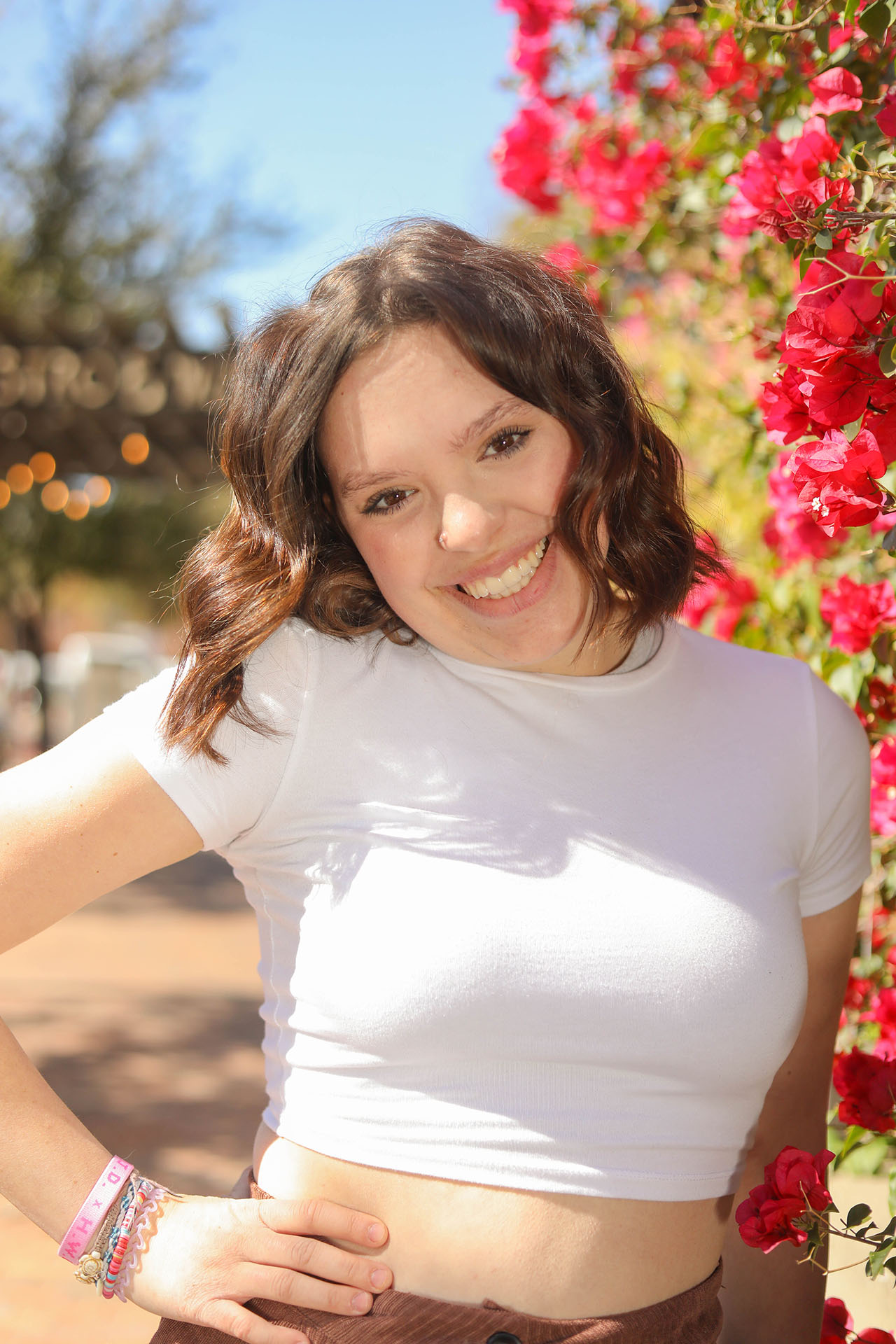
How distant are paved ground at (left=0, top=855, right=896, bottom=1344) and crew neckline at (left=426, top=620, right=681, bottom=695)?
1.16 meters

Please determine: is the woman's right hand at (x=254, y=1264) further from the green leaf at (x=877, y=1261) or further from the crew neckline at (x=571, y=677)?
the crew neckline at (x=571, y=677)

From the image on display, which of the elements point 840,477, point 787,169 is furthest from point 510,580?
point 787,169

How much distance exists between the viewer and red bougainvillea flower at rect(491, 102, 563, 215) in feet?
10.7

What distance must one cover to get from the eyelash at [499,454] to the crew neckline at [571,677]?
0.18 meters

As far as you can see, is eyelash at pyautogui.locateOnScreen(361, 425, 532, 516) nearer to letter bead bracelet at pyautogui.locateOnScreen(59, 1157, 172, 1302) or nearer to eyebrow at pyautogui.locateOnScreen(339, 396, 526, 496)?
eyebrow at pyautogui.locateOnScreen(339, 396, 526, 496)

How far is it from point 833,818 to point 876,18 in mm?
890

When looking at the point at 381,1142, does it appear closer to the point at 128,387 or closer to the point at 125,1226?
the point at 125,1226

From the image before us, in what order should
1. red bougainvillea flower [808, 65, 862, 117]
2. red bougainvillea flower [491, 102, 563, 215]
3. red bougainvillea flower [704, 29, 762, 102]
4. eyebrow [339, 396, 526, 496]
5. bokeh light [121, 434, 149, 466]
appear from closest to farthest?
eyebrow [339, 396, 526, 496] → red bougainvillea flower [808, 65, 862, 117] → red bougainvillea flower [704, 29, 762, 102] → red bougainvillea flower [491, 102, 563, 215] → bokeh light [121, 434, 149, 466]

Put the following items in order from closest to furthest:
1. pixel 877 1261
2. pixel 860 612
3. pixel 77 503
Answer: pixel 877 1261
pixel 860 612
pixel 77 503

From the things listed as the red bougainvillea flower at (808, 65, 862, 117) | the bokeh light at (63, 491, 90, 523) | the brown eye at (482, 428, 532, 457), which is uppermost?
the red bougainvillea flower at (808, 65, 862, 117)

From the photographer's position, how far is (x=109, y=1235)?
1333 millimetres

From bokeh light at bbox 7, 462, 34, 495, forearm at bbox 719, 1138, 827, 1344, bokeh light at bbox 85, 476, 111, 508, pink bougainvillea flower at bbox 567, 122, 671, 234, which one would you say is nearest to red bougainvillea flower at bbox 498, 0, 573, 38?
pink bougainvillea flower at bbox 567, 122, 671, 234

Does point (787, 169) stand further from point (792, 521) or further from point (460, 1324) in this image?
point (460, 1324)

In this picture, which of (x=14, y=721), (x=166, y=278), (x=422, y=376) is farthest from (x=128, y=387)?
(x=14, y=721)
